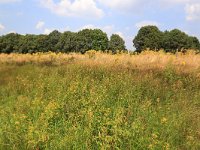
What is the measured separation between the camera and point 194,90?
1026 centimetres

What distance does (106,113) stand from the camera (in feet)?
24.8

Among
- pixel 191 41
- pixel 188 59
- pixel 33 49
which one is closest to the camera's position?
pixel 188 59

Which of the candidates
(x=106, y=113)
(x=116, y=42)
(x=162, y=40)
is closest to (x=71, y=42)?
(x=116, y=42)

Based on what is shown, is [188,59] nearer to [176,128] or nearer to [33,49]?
[176,128]

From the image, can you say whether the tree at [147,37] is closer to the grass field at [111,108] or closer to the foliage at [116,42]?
the foliage at [116,42]

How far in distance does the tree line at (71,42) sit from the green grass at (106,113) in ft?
88.9

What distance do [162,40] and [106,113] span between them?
3506 centimetres

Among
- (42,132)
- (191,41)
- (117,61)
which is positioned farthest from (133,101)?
(191,41)

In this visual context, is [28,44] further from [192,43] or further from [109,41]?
[192,43]

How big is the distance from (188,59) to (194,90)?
293cm

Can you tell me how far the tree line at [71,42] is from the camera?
42.5 m

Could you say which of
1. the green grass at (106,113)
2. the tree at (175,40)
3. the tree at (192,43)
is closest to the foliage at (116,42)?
the tree at (175,40)

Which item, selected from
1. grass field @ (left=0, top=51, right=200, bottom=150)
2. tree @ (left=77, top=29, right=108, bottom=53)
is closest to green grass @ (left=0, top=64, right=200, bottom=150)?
grass field @ (left=0, top=51, right=200, bottom=150)

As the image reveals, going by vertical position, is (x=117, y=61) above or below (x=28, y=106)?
above
